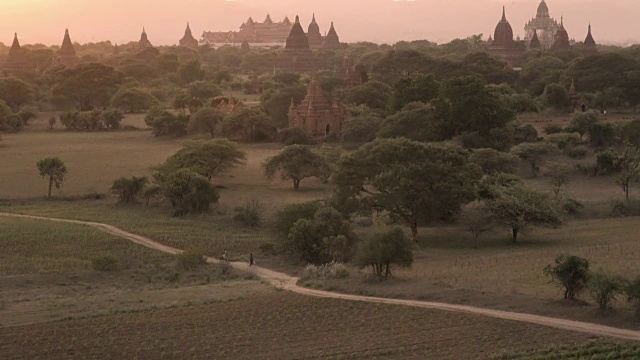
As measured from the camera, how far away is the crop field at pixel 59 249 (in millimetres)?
31297

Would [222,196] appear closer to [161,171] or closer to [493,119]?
[161,171]

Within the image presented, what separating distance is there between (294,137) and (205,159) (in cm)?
1459

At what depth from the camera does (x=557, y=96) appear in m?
72.4

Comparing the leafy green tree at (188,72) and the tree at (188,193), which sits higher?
the leafy green tree at (188,72)

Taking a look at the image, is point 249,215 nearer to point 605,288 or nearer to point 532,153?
point 532,153

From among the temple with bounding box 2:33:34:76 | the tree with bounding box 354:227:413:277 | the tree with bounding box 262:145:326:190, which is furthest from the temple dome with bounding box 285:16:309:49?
the tree with bounding box 354:227:413:277

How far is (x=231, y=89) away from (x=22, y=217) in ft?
210

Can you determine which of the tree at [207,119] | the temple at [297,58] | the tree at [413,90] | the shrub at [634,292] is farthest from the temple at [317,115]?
the temple at [297,58]

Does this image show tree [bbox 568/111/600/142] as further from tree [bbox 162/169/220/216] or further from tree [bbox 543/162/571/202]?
tree [bbox 162/169/220/216]

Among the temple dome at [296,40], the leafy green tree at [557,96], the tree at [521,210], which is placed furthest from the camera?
the temple dome at [296,40]

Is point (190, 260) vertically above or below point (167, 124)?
below

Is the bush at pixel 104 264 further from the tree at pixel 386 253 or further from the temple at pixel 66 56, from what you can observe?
the temple at pixel 66 56

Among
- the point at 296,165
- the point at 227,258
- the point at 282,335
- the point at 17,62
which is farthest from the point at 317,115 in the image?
the point at 17,62

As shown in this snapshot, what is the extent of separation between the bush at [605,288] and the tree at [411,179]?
41.9 ft
